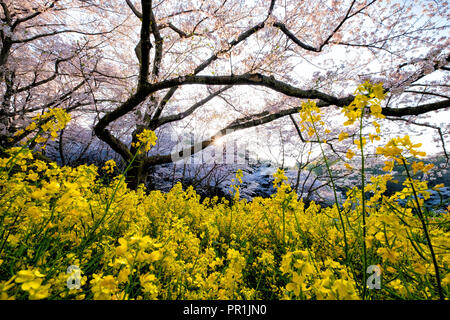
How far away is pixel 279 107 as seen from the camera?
8836 millimetres

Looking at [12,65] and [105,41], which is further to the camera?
[105,41]

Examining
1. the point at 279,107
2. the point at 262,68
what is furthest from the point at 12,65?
the point at 279,107

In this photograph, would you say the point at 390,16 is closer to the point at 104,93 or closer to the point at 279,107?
the point at 279,107

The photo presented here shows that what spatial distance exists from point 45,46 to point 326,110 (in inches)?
506

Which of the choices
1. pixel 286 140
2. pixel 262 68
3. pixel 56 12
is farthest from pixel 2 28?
pixel 286 140

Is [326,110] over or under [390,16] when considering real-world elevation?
under
